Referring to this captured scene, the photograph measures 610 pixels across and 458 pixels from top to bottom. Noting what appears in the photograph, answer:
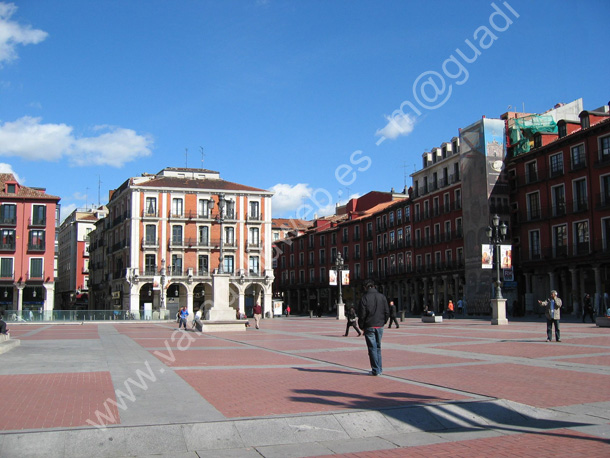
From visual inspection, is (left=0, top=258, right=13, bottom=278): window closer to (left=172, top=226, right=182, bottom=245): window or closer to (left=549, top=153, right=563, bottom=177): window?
(left=172, top=226, right=182, bottom=245): window

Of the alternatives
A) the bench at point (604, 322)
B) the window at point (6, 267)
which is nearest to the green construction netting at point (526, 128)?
the bench at point (604, 322)

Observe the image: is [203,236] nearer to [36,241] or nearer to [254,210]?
[254,210]

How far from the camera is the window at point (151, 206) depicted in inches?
2516

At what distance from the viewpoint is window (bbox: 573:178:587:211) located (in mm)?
41950

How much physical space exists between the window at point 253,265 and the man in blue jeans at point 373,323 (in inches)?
2190

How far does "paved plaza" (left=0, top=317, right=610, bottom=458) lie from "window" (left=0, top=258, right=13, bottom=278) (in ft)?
167

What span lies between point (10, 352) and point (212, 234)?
5074cm

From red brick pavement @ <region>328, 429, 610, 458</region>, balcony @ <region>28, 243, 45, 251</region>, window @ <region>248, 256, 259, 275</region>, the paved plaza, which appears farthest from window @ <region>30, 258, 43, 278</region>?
red brick pavement @ <region>328, 429, 610, 458</region>

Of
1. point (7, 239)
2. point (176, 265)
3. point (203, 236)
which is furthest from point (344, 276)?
point (7, 239)

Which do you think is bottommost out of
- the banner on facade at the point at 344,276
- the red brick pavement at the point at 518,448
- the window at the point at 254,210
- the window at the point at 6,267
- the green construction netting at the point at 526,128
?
the red brick pavement at the point at 518,448

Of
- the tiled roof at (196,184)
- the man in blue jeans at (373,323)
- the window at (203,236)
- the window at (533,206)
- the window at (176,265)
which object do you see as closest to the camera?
the man in blue jeans at (373,323)

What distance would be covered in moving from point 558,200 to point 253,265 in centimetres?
3376

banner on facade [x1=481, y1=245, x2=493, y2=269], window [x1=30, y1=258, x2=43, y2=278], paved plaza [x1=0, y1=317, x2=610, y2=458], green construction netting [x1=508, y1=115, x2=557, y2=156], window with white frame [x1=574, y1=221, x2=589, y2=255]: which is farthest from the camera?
window [x1=30, y1=258, x2=43, y2=278]

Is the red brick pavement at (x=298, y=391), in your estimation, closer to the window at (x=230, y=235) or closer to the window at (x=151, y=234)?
the window at (x=151, y=234)
